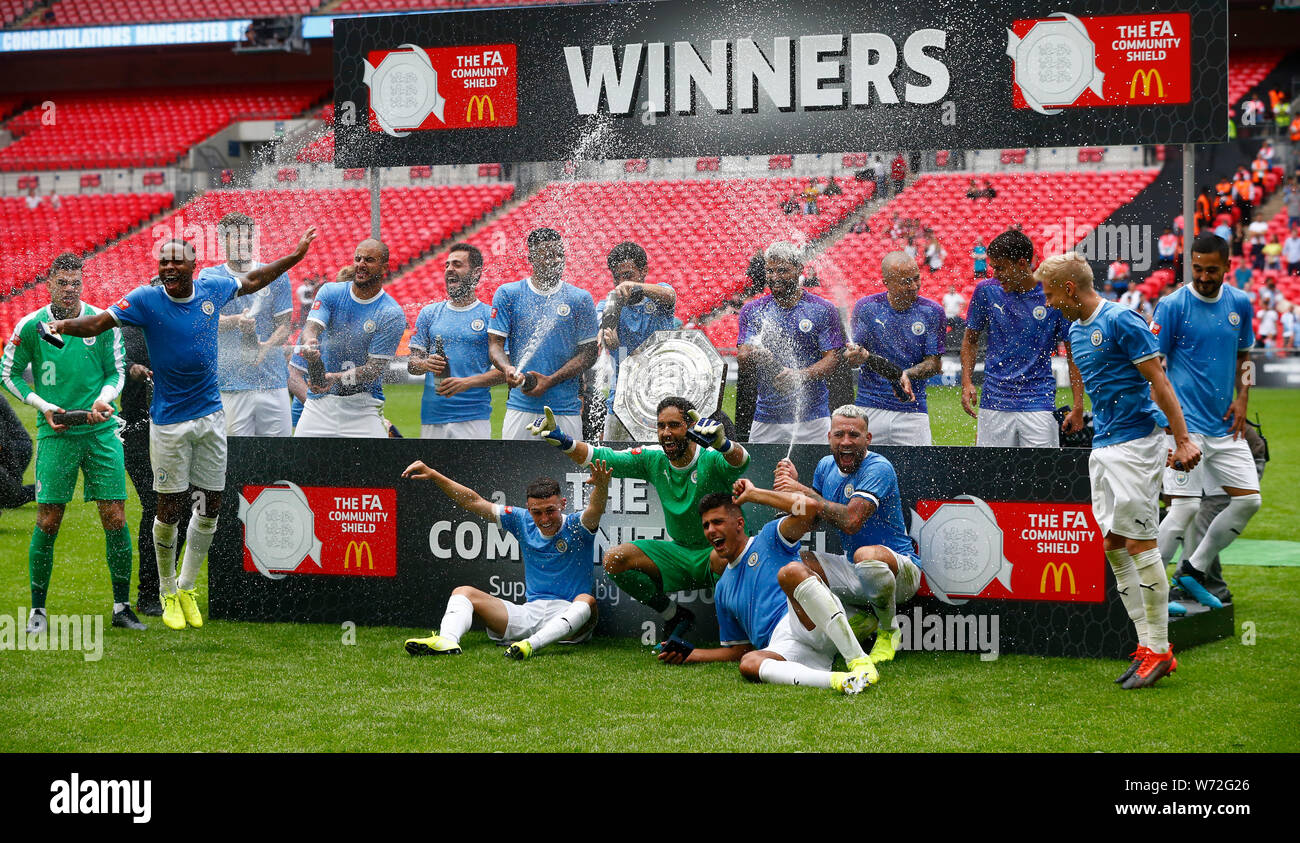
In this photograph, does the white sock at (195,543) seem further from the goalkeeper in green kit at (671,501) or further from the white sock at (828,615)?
the white sock at (828,615)

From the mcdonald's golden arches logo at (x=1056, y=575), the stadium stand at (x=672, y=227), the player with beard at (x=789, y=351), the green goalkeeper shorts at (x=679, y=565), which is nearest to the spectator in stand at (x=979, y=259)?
the stadium stand at (x=672, y=227)

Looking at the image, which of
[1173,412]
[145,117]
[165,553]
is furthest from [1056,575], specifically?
[145,117]

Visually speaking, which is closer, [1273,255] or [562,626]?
[562,626]

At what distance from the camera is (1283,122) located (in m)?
23.6

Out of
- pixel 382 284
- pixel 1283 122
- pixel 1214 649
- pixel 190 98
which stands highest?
pixel 190 98

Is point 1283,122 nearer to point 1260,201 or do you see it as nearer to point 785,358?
point 1260,201

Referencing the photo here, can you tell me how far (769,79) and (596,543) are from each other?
2.81 meters

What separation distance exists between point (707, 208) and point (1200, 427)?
115 inches

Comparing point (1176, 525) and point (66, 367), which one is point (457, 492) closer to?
A: point (66, 367)

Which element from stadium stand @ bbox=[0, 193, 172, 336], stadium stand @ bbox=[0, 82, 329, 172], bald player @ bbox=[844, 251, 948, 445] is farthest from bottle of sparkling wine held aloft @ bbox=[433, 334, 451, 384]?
stadium stand @ bbox=[0, 82, 329, 172]

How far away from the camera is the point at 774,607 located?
6.16 metres

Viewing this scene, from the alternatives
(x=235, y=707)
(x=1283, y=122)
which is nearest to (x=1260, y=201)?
(x=1283, y=122)

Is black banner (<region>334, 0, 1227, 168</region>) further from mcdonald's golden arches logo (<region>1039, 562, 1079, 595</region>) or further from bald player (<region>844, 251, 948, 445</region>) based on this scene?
mcdonald's golden arches logo (<region>1039, 562, 1079, 595</region>)

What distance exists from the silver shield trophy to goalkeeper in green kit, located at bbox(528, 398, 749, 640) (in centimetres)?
50
